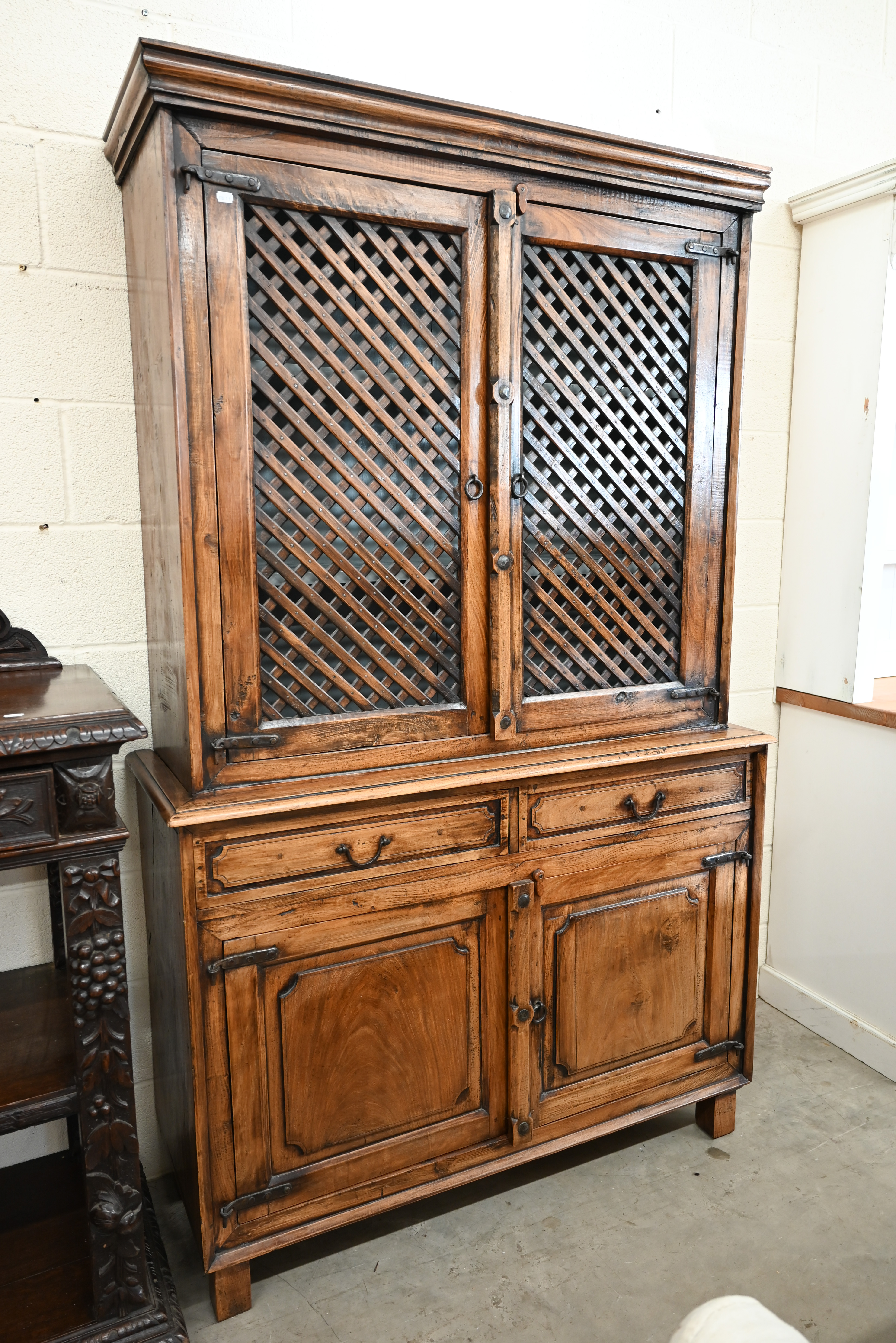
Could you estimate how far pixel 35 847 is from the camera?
1.47m

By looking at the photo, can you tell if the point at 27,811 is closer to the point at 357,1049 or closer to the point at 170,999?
the point at 170,999

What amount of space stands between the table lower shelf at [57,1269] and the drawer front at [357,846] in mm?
750

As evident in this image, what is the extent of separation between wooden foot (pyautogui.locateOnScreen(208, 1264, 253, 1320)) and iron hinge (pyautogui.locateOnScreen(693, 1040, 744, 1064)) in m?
1.16

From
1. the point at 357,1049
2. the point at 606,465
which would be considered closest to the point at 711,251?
the point at 606,465

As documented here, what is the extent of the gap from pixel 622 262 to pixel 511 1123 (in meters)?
1.95

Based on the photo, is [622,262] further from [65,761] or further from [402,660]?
[65,761]

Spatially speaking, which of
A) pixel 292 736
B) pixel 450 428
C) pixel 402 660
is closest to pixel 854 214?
pixel 450 428

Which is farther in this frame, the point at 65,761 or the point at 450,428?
the point at 450,428

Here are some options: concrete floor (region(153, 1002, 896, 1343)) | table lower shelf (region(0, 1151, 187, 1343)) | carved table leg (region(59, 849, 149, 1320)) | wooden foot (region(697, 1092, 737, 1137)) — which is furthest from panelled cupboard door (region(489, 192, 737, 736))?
table lower shelf (region(0, 1151, 187, 1343))

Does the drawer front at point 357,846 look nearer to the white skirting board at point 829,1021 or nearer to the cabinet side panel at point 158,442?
the cabinet side panel at point 158,442

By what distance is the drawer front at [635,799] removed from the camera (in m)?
1.98

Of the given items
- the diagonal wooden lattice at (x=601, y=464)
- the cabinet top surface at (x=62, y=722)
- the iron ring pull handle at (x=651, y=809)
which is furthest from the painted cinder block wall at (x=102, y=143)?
the iron ring pull handle at (x=651, y=809)

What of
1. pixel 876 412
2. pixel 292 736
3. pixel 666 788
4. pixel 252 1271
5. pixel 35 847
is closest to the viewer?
pixel 35 847

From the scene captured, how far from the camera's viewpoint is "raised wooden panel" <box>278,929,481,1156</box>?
1801 millimetres
